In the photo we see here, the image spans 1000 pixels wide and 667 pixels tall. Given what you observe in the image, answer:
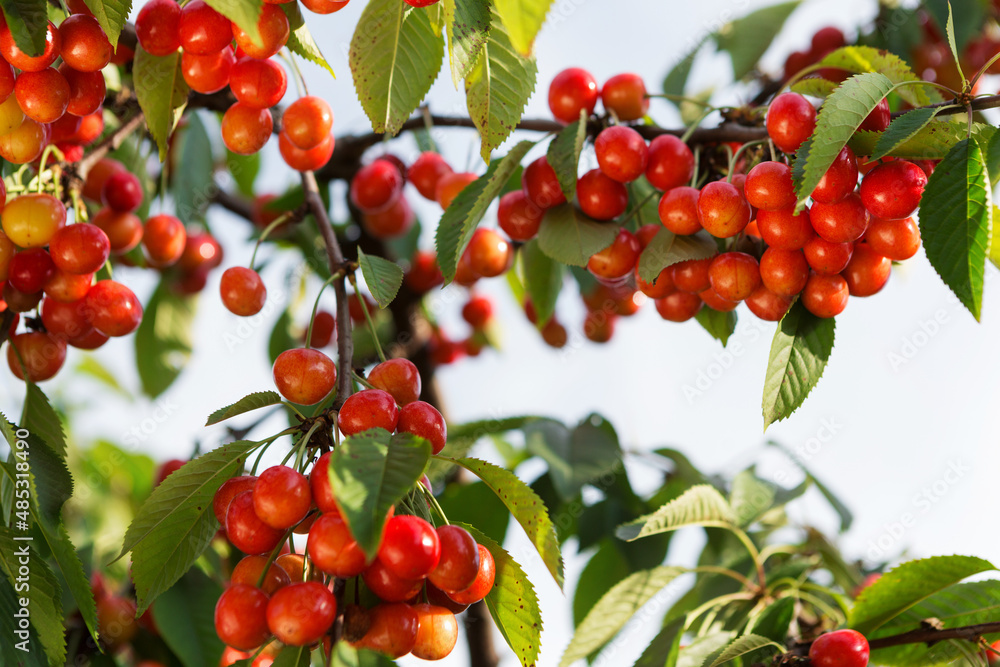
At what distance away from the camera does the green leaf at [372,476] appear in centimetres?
67

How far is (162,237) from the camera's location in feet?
5.54

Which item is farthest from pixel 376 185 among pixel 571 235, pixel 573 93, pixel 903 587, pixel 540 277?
pixel 903 587

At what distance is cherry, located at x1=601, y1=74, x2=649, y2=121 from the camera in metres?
1.35

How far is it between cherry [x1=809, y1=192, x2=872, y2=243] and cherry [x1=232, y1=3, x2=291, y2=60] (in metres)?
0.69

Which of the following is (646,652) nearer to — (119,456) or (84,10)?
(84,10)

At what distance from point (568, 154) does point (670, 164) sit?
0.52 feet

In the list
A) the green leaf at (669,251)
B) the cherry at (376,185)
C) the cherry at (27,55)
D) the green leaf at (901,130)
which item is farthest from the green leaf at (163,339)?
the green leaf at (901,130)

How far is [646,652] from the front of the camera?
4.20 feet

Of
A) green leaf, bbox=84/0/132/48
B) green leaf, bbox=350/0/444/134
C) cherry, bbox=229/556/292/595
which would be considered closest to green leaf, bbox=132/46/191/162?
green leaf, bbox=84/0/132/48

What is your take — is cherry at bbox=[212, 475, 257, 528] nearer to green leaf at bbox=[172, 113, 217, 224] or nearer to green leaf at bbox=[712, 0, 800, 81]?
green leaf at bbox=[172, 113, 217, 224]

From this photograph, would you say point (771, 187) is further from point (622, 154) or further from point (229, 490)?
point (229, 490)

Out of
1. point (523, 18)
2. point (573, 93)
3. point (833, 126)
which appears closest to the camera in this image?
point (523, 18)

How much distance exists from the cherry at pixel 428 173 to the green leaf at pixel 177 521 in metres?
0.95

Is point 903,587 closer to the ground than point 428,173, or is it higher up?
closer to the ground
